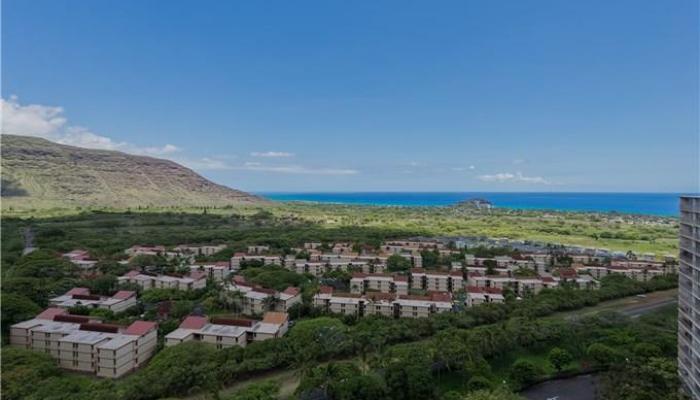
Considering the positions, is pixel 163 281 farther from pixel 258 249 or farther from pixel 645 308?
pixel 645 308

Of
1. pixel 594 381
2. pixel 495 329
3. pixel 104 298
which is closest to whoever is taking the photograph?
pixel 594 381

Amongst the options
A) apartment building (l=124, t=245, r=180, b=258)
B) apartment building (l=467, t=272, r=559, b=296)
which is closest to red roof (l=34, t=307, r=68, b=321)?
apartment building (l=124, t=245, r=180, b=258)

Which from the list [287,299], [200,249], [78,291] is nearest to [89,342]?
[78,291]

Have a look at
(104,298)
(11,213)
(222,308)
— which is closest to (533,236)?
(222,308)

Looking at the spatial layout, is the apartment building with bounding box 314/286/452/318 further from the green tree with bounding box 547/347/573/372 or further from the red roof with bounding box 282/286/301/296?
the green tree with bounding box 547/347/573/372

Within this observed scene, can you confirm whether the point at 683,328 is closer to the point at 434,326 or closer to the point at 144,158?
the point at 434,326
